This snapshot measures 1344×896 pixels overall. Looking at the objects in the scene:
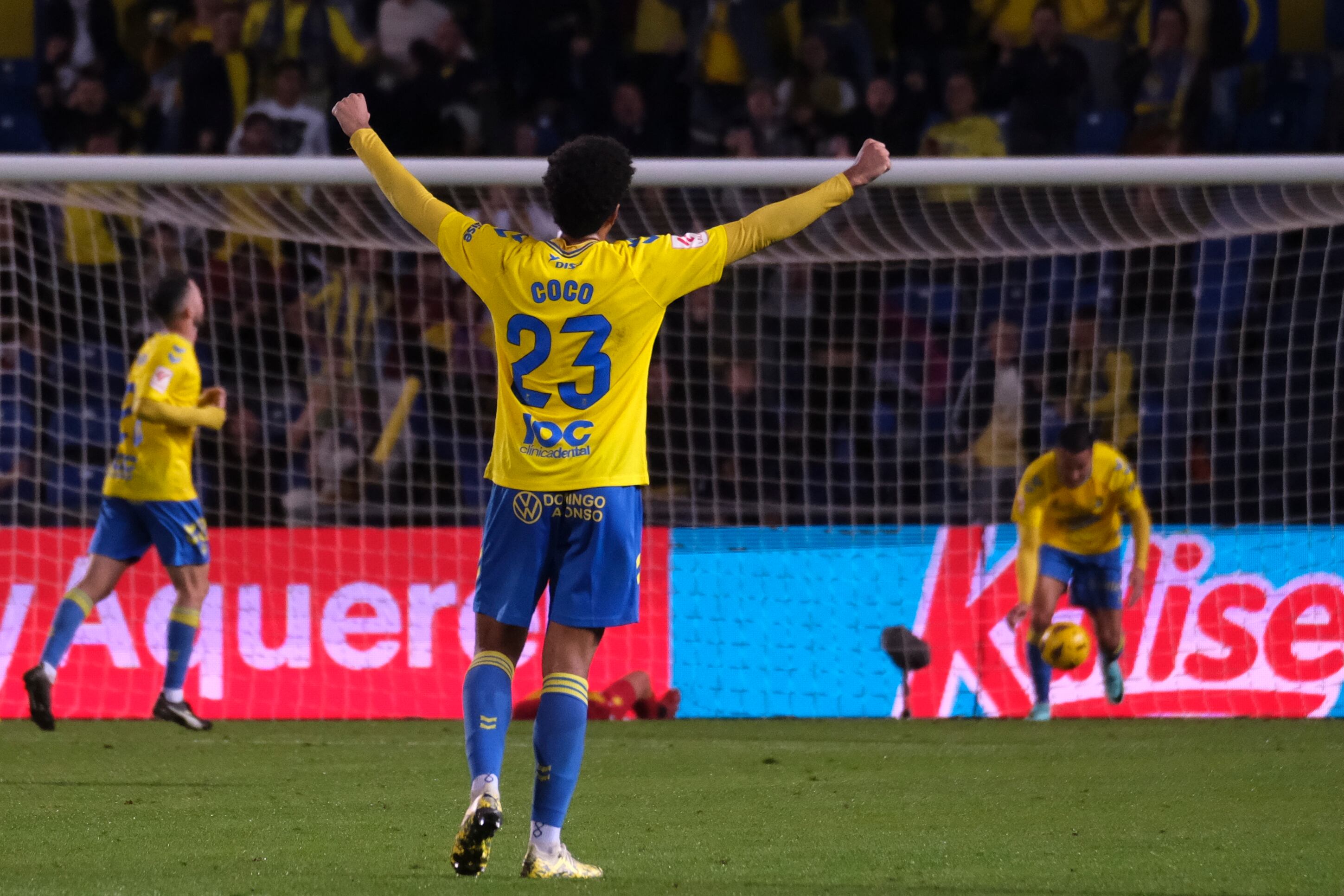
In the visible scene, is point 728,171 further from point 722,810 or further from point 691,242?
point 691,242

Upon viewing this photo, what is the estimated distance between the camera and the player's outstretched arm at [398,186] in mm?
4258

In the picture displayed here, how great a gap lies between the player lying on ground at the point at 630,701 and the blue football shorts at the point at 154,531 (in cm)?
201

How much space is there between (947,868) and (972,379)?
6.50 m

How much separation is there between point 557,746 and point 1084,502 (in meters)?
5.74

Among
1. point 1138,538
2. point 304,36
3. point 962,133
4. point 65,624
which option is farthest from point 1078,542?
point 304,36

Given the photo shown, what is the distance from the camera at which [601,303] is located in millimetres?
4051

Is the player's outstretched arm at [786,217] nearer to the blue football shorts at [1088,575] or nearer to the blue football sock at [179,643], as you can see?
the blue football sock at [179,643]

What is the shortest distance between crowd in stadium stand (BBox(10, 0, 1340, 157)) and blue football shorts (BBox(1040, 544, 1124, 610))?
3.93 metres

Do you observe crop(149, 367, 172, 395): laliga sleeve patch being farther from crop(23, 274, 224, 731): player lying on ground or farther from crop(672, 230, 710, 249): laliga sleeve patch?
crop(672, 230, 710, 249): laliga sleeve patch

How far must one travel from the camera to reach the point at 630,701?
9.39 meters

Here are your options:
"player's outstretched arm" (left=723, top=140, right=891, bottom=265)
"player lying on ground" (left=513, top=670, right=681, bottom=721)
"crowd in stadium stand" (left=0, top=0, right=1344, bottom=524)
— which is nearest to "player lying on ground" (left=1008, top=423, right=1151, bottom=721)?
"crowd in stadium stand" (left=0, top=0, right=1344, bottom=524)

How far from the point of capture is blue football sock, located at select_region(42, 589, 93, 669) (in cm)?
784

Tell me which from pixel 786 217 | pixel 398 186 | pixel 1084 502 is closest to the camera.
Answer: pixel 786 217

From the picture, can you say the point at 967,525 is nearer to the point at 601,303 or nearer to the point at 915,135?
the point at 915,135
